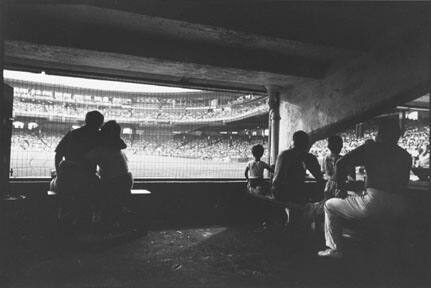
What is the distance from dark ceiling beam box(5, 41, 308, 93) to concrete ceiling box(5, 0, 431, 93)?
2cm

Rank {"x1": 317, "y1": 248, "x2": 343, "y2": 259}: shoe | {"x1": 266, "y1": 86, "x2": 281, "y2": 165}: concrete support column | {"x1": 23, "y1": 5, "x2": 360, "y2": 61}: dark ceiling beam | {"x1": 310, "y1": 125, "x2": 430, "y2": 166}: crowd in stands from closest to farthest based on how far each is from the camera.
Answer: {"x1": 317, "y1": 248, "x2": 343, "y2": 259}: shoe < {"x1": 23, "y1": 5, "x2": 360, "y2": 61}: dark ceiling beam < {"x1": 266, "y1": 86, "x2": 281, "y2": 165}: concrete support column < {"x1": 310, "y1": 125, "x2": 430, "y2": 166}: crowd in stands

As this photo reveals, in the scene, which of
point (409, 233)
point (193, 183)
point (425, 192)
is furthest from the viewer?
point (193, 183)

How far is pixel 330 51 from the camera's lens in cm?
488

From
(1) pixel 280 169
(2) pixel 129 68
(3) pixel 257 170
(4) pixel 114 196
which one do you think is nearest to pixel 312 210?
(1) pixel 280 169

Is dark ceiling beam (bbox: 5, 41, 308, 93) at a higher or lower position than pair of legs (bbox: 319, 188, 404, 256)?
higher

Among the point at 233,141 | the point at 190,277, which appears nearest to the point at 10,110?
the point at 190,277

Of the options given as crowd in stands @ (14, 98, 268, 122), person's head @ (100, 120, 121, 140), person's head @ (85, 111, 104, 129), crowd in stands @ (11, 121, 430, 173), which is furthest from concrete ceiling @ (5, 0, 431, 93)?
crowd in stands @ (11, 121, 430, 173)

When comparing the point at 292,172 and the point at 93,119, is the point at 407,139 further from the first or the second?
the point at 93,119

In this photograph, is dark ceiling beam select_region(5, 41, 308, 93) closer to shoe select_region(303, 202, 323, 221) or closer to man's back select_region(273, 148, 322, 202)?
man's back select_region(273, 148, 322, 202)

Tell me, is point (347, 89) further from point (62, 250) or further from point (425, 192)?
point (62, 250)

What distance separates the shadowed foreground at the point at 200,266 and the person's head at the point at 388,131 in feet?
3.77

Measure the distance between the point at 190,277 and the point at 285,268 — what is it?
1.03 meters

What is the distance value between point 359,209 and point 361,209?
0.06ft

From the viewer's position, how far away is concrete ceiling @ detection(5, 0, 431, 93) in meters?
3.57
